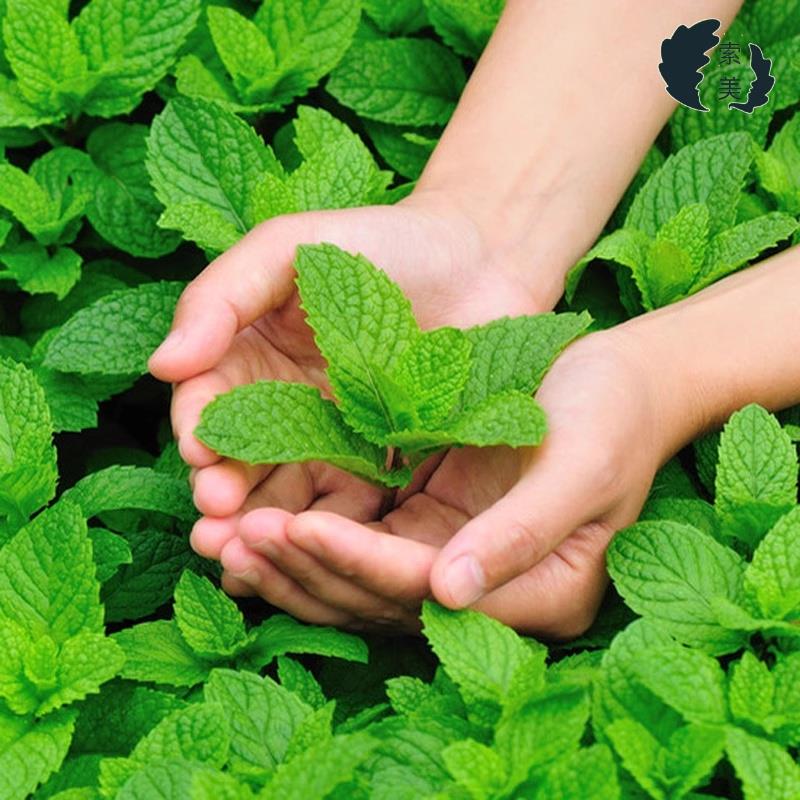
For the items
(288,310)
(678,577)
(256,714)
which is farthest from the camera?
(288,310)

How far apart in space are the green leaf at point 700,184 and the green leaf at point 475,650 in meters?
0.72

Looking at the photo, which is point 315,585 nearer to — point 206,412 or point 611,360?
point 206,412

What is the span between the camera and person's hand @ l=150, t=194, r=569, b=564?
4.32ft

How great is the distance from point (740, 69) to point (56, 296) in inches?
41.5

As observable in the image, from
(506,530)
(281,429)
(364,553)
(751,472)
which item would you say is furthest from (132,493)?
(751,472)

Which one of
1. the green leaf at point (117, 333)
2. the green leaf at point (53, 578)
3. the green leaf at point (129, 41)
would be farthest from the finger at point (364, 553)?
the green leaf at point (129, 41)

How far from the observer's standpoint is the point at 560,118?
5.84 ft

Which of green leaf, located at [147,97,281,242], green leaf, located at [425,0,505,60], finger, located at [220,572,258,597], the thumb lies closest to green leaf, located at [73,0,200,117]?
green leaf, located at [147,97,281,242]

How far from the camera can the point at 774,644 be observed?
1.20 m

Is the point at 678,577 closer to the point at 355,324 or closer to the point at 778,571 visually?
the point at 778,571

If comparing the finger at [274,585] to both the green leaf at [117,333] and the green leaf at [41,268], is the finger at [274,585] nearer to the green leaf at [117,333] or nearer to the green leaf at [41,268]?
the green leaf at [117,333]

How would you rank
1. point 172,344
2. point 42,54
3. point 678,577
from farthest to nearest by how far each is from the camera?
point 42,54
point 172,344
point 678,577

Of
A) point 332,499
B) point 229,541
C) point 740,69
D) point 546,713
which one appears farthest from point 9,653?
point 740,69

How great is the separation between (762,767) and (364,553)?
16.2 inches
